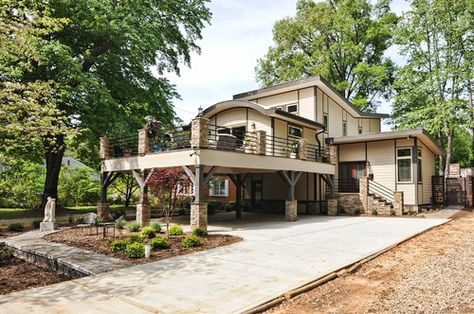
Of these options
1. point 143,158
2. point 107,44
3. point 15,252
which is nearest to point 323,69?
point 107,44

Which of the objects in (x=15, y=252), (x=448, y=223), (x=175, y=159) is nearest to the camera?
(x=15, y=252)

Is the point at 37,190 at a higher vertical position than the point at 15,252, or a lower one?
higher

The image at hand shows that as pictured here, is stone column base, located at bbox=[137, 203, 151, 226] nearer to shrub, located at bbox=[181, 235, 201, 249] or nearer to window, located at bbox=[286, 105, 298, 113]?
shrub, located at bbox=[181, 235, 201, 249]

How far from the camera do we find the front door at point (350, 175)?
20281 millimetres

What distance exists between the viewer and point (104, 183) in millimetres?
16406

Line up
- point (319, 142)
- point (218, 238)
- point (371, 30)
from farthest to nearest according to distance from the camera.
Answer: point (371, 30)
point (319, 142)
point (218, 238)

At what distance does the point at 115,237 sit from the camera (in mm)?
10867

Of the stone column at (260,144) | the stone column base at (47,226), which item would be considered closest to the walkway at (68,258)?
the stone column base at (47,226)

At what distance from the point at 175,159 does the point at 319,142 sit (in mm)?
11080

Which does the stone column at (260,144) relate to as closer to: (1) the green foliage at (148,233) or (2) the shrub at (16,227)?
(1) the green foliage at (148,233)

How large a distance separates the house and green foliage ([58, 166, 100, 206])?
970 cm

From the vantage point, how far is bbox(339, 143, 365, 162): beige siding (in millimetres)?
20203

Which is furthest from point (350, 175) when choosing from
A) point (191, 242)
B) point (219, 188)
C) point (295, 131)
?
point (191, 242)

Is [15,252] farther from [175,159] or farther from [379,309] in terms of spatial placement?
[379,309]
